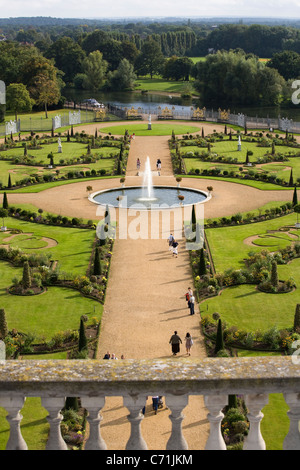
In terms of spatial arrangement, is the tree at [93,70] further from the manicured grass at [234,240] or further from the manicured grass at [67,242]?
the manicured grass at [234,240]

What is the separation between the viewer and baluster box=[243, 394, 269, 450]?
23.7ft

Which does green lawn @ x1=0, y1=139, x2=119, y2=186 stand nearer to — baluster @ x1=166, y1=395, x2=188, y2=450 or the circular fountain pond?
the circular fountain pond

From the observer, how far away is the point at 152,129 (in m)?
106

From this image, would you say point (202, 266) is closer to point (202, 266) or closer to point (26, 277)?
point (202, 266)

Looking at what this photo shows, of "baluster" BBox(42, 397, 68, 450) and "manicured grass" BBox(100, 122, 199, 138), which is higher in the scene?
"baluster" BBox(42, 397, 68, 450)

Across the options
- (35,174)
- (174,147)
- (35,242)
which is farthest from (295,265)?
(174,147)

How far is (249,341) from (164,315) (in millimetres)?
5633

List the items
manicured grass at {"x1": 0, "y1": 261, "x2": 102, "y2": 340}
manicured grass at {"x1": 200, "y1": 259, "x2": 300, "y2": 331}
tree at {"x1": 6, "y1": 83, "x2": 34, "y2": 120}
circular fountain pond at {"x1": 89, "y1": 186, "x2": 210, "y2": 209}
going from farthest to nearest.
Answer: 1. tree at {"x1": 6, "y1": 83, "x2": 34, "y2": 120}
2. circular fountain pond at {"x1": 89, "y1": 186, "x2": 210, "y2": 209}
3. manicured grass at {"x1": 200, "y1": 259, "x2": 300, "y2": 331}
4. manicured grass at {"x1": 0, "y1": 261, "x2": 102, "y2": 340}

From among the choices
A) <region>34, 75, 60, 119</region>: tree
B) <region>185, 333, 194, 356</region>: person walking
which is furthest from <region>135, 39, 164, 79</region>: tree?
<region>185, 333, 194, 356</region>: person walking

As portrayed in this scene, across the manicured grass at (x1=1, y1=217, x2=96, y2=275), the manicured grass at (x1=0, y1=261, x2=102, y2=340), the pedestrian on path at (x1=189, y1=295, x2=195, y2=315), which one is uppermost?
the pedestrian on path at (x1=189, y1=295, x2=195, y2=315)

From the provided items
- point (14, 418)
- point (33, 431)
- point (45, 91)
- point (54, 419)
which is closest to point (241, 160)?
point (45, 91)

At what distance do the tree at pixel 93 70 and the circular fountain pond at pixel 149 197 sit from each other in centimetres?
10321

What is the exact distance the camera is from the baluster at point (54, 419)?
7.23 metres

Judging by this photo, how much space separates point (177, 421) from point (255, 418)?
84cm
